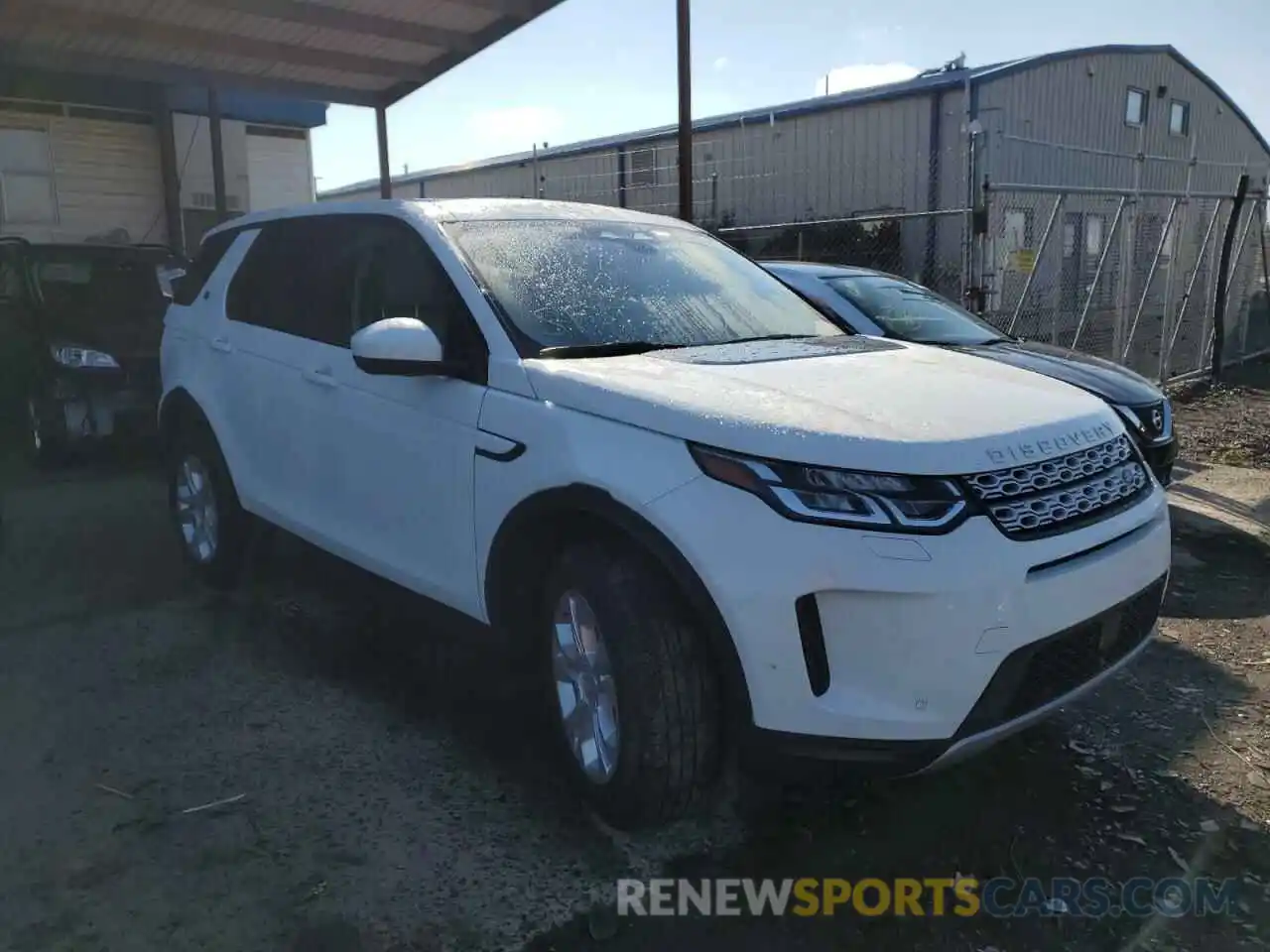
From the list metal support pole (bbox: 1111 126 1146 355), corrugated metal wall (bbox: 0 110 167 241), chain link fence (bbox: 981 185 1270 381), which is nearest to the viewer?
chain link fence (bbox: 981 185 1270 381)

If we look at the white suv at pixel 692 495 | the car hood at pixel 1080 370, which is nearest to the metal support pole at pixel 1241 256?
the car hood at pixel 1080 370

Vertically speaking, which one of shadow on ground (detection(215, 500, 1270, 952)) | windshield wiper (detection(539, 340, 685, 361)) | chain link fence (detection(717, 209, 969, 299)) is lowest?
shadow on ground (detection(215, 500, 1270, 952))

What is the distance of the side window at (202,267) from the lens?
5.13 meters

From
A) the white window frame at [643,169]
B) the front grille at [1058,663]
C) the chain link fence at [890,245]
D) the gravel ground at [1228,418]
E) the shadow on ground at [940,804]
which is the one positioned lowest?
the shadow on ground at [940,804]

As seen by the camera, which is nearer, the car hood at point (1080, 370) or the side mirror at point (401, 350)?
the side mirror at point (401, 350)

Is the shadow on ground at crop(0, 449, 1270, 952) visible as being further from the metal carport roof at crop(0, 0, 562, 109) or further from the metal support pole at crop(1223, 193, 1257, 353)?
the metal support pole at crop(1223, 193, 1257, 353)

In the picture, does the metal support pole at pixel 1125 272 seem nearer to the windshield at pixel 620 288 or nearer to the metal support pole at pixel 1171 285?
the metal support pole at pixel 1171 285

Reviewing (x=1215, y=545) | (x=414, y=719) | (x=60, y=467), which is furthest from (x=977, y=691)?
(x=60, y=467)

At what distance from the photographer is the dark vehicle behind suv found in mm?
7789

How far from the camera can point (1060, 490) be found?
2.71m

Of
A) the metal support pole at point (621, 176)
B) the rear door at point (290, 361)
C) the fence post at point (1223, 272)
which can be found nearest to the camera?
the rear door at point (290, 361)

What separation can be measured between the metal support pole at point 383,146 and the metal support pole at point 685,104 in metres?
3.83

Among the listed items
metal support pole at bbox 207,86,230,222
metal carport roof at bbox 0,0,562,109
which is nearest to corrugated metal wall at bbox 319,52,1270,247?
metal support pole at bbox 207,86,230,222

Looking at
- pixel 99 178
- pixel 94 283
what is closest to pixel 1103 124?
pixel 99 178
